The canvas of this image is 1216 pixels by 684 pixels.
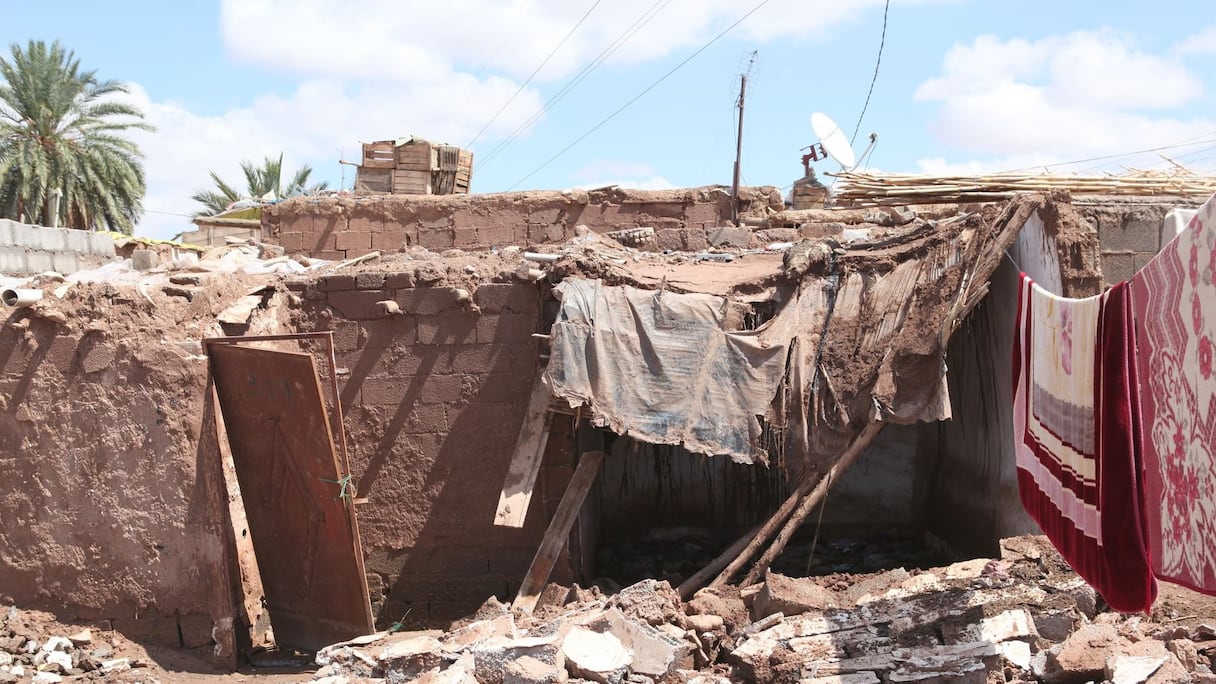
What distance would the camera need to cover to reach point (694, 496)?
9211mm

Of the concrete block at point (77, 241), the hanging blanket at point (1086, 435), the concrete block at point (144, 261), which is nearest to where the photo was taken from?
the hanging blanket at point (1086, 435)

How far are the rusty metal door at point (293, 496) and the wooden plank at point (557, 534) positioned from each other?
109 cm

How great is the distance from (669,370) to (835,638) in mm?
1902

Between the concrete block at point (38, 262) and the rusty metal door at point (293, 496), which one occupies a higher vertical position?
the concrete block at point (38, 262)

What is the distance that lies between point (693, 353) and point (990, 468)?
2424 mm

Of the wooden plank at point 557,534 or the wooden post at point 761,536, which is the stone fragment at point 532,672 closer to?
the wooden plank at point 557,534

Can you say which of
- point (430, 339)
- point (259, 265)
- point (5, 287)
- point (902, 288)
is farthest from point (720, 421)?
point (5, 287)

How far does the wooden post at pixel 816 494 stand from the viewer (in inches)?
249

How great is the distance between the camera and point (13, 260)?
10219mm

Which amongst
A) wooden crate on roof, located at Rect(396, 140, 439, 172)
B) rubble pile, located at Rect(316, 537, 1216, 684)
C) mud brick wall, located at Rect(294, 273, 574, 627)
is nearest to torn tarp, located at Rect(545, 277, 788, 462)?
mud brick wall, located at Rect(294, 273, 574, 627)

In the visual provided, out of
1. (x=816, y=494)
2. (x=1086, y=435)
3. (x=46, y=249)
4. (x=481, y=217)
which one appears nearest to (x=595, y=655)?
(x=816, y=494)

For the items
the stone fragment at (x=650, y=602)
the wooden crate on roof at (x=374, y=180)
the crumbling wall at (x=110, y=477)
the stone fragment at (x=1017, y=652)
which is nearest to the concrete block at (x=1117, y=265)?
the stone fragment at (x=1017, y=652)

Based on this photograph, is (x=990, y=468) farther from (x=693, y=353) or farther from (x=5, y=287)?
(x=5, y=287)

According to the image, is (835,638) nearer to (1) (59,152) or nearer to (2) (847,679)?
(2) (847,679)
